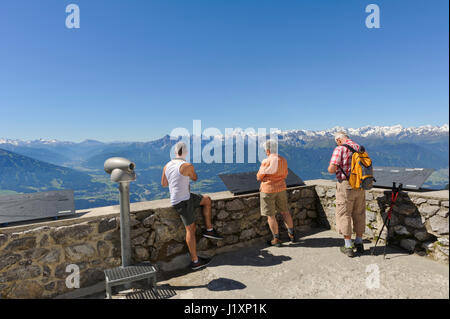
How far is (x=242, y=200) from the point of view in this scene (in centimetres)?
515

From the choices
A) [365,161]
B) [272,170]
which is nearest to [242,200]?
[272,170]

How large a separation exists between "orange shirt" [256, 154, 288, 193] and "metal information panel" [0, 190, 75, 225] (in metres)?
3.47

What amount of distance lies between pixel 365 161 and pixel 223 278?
3.27 metres

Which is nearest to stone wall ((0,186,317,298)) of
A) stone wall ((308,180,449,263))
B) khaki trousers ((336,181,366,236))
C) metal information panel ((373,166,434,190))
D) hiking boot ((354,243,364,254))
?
khaki trousers ((336,181,366,236))

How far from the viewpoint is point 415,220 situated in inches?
171

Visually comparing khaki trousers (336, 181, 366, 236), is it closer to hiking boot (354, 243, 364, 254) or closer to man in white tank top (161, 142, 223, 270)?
hiking boot (354, 243, 364, 254)

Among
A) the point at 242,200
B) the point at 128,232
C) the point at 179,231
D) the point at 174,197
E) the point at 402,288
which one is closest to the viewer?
the point at 402,288

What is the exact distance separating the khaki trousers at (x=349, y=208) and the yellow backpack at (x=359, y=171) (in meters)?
0.13

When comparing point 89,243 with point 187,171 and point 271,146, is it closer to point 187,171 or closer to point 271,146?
point 187,171

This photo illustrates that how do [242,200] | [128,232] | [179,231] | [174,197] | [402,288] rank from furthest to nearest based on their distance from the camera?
1. [242,200]
2. [179,231]
3. [174,197]
4. [128,232]
5. [402,288]

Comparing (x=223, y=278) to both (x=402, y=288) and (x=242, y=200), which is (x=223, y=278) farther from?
(x=402, y=288)

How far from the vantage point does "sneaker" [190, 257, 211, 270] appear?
4258 millimetres

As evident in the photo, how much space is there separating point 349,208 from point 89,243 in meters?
4.63
